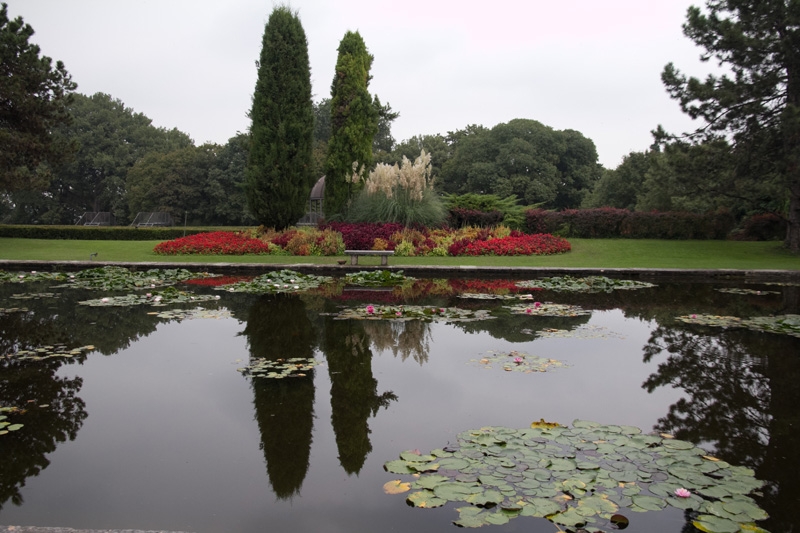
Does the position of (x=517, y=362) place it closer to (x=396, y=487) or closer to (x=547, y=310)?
(x=396, y=487)

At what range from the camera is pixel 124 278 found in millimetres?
10031

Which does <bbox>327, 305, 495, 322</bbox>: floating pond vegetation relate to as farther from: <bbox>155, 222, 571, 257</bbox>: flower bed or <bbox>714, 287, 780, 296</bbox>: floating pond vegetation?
<bbox>155, 222, 571, 257</bbox>: flower bed

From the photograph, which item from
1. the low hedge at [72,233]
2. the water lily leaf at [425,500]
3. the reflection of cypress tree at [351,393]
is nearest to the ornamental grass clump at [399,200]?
the reflection of cypress tree at [351,393]

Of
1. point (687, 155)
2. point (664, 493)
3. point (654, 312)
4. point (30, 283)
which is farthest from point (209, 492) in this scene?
point (687, 155)

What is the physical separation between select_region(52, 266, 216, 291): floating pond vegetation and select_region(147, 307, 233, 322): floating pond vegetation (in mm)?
2563

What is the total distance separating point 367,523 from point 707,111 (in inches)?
616

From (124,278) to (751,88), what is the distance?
575 inches

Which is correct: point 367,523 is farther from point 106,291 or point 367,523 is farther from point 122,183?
point 122,183

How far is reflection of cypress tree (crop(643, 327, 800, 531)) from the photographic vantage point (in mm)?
2754

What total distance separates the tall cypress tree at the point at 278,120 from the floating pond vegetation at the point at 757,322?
12.4 metres

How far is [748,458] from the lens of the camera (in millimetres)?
2902

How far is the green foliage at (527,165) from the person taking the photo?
117 ft

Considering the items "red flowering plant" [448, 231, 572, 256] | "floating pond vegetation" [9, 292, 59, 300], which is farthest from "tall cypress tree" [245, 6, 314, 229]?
"floating pond vegetation" [9, 292, 59, 300]

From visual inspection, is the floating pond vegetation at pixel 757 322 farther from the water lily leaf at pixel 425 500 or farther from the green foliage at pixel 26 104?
A: the green foliage at pixel 26 104
